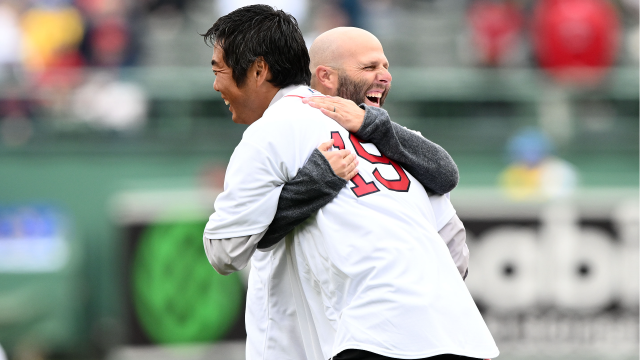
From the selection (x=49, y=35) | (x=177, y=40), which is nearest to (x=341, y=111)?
(x=49, y=35)

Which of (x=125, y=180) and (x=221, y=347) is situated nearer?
(x=221, y=347)

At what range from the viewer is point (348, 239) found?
2.65 meters

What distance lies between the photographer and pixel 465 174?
9.83m

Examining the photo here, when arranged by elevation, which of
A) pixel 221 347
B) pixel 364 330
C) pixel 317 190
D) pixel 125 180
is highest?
pixel 317 190

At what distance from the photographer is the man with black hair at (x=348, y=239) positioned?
8.52 feet

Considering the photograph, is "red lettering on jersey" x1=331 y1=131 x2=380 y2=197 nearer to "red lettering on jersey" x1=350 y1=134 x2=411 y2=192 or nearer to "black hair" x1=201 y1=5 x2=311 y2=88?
"red lettering on jersey" x1=350 y1=134 x2=411 y2=192

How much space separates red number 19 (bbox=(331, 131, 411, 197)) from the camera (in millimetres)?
2725

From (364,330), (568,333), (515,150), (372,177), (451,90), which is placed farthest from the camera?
(451,90)

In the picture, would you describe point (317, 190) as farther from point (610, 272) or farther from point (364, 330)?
point (610, 272)

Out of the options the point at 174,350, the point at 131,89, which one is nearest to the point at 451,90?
the point at 131,89

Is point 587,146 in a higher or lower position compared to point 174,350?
higher

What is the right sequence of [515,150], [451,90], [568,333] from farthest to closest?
[451,90], [515,150], [568,333]

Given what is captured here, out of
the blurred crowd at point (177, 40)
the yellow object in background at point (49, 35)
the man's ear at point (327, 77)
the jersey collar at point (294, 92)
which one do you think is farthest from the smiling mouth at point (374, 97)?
the yellow object in background at point (49, 35)

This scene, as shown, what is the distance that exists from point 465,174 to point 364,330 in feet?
24.2
